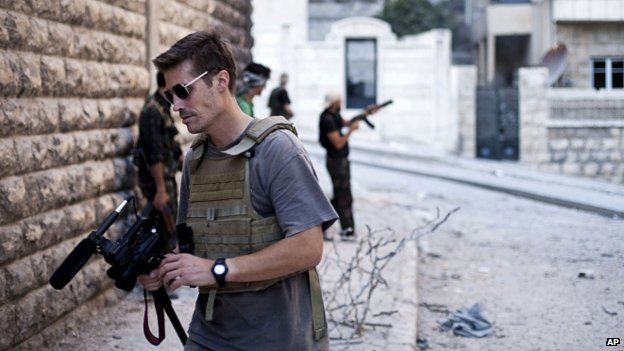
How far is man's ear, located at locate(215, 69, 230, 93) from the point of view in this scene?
9.86ft

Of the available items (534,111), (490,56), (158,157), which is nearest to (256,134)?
(158,157)

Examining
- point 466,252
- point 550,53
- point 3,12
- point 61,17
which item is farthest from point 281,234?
point 550,53

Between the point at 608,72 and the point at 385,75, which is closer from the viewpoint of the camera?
the point at 608,72

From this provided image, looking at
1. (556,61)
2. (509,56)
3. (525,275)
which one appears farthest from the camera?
(509,56)

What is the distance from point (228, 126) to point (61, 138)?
10.4ft

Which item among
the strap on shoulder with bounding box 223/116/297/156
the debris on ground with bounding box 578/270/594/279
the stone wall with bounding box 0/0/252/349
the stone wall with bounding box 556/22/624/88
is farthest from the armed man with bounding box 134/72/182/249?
the stone wall with bounding box 556/22/624/88

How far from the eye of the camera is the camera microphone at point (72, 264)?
2.89 meters

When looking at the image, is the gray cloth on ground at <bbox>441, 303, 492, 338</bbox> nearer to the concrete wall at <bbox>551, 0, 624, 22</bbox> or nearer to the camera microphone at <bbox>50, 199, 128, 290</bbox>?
the camera microphone at <bbox>50, 199, 128, 290</bbox>

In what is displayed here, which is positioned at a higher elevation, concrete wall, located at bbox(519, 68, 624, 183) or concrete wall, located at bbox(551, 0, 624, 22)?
concrete wall, located at bbox(551, 0, 624, 22)

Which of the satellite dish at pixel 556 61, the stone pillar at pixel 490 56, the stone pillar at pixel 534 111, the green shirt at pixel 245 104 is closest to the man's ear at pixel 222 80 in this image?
the green shirt at pixel 245 104

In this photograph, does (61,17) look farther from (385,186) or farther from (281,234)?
(385,186)

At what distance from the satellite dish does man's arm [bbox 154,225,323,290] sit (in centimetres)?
2252

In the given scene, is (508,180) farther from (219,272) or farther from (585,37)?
(219,272)

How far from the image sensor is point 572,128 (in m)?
22.0
